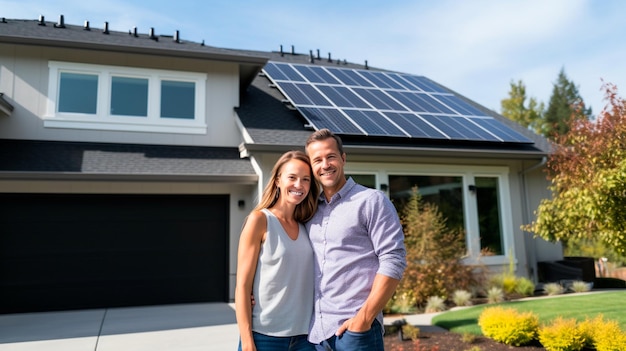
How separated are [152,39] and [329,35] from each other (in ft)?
19.1

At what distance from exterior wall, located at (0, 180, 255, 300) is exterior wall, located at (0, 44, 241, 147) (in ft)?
3.66

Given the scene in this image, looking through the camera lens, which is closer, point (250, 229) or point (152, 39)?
point (250, 229)

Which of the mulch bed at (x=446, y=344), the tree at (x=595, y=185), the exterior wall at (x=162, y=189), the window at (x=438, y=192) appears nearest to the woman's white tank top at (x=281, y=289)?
the mulch bed at (x=446, y=344)

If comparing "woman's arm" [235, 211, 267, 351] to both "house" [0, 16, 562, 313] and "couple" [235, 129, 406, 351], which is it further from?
"house" [0, 16, 562, 313]

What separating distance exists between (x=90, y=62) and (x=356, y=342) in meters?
9.25

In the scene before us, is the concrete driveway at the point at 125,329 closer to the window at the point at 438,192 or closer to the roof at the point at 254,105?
the roof at the point at 254,105

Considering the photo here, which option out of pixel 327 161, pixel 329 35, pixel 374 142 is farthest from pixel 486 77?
pixel 327 161

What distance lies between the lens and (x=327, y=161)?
2.33 metres

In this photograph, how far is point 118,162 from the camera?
825cm

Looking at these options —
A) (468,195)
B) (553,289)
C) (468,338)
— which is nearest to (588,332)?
(468,338)

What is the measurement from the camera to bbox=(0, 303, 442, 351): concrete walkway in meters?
5.50

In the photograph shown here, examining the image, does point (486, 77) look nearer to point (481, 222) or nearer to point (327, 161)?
point (481, 222)

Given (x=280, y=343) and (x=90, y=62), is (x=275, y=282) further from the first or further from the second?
(x=90, y=62)

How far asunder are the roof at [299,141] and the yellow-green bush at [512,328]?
166 inches
